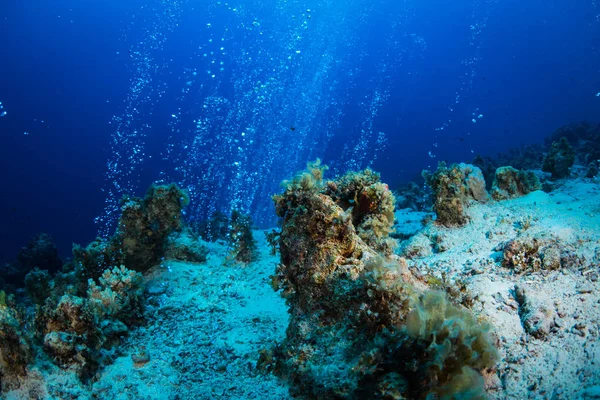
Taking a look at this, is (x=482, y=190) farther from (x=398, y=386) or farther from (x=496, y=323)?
(x=398, y=386)

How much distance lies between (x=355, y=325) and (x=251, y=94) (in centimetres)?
7506

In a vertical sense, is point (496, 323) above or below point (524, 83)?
below

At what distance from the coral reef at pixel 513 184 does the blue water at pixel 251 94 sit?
70.4 feet

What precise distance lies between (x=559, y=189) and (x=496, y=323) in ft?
17.5

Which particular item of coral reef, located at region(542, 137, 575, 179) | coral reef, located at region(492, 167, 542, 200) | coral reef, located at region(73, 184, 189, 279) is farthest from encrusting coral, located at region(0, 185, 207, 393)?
coral reef, located at region(542, 137, 575, 179)

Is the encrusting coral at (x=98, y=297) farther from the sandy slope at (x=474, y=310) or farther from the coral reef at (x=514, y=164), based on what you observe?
the coral reef at (x=514, y=164)

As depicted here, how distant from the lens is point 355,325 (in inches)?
99.3

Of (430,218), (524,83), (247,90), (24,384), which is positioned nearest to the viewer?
(24,384)

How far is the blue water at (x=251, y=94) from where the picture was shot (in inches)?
1892

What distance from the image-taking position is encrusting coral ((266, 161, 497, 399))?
1.97 m

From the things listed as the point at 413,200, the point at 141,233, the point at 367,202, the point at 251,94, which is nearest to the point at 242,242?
the point at 141,233

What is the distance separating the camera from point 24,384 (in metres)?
3.24

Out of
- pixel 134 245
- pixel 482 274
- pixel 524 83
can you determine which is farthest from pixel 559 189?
pixel 524 83

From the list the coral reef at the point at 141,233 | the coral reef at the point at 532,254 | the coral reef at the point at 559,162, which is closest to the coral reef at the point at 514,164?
the coral reef at the point at 559,162
